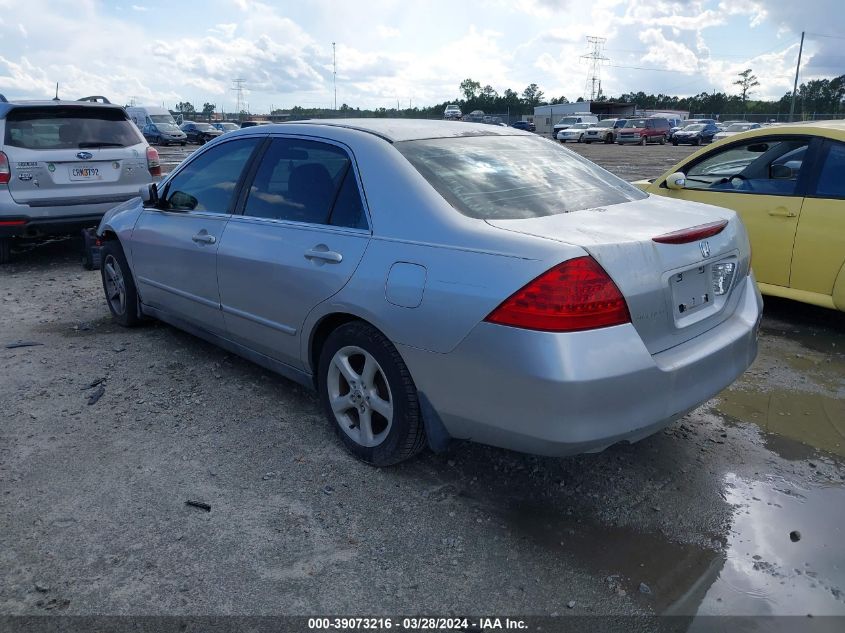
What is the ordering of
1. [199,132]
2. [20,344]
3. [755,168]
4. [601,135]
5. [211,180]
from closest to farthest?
[211,180] → [20,344] → [755,168] → [199,132] → [601,135]

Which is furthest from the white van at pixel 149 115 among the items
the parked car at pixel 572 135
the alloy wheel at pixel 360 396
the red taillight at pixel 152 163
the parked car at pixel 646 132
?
the alloy wheel at pixel 360 396

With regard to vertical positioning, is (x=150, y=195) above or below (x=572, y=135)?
below

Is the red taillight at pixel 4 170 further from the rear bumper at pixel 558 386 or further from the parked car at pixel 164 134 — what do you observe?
the parked car at pixel 164 134

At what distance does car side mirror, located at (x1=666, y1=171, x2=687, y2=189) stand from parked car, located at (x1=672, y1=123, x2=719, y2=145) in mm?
36943

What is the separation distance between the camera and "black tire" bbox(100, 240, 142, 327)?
5270 mm

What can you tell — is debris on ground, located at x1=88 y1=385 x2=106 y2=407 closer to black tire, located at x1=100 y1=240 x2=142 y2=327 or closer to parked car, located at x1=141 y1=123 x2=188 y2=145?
black tire, located at x1=100 y1=240 x2=142 y2=327

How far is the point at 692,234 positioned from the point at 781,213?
2.82 metres

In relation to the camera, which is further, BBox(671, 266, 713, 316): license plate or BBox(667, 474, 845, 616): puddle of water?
BBox(671, 266, 713, 316): license plate

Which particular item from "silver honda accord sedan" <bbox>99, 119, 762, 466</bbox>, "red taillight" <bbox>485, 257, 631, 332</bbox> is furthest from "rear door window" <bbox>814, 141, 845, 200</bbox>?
"red taillight" <bbox>485, 257, 631, 332</bbox>

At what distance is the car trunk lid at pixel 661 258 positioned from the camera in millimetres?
2623

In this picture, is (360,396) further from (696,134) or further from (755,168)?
(696,134)

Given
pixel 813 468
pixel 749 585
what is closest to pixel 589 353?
pixel 749 585

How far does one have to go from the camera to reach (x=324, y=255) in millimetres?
3285

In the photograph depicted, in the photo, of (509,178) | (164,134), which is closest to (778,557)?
(509,178)
